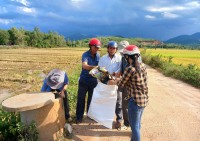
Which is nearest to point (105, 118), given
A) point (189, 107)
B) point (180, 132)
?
point (180, 132)

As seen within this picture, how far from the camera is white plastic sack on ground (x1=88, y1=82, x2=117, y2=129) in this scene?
5730mm

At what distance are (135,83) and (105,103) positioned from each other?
1.45 m

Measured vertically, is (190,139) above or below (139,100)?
below

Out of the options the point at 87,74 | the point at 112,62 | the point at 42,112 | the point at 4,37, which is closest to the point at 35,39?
the point at 4,37

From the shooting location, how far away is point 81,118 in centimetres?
658

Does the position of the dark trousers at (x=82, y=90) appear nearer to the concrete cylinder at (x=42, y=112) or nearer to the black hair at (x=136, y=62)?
the concrete cylinder at (x=42, y=112)

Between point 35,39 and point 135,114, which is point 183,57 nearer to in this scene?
point 135,114

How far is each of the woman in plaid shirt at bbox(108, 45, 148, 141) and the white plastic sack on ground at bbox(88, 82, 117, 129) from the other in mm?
1054

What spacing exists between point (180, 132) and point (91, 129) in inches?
77.7

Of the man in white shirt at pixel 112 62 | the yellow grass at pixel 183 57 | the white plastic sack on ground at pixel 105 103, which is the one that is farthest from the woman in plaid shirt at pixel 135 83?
the yellow grass at pixel 183 57

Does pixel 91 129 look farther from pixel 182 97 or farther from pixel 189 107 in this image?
pixel 182 97

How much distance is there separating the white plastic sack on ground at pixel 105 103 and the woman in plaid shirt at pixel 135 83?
1054 mm

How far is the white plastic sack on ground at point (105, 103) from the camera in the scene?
5.73 m

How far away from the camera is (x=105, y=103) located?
580 centimetres
